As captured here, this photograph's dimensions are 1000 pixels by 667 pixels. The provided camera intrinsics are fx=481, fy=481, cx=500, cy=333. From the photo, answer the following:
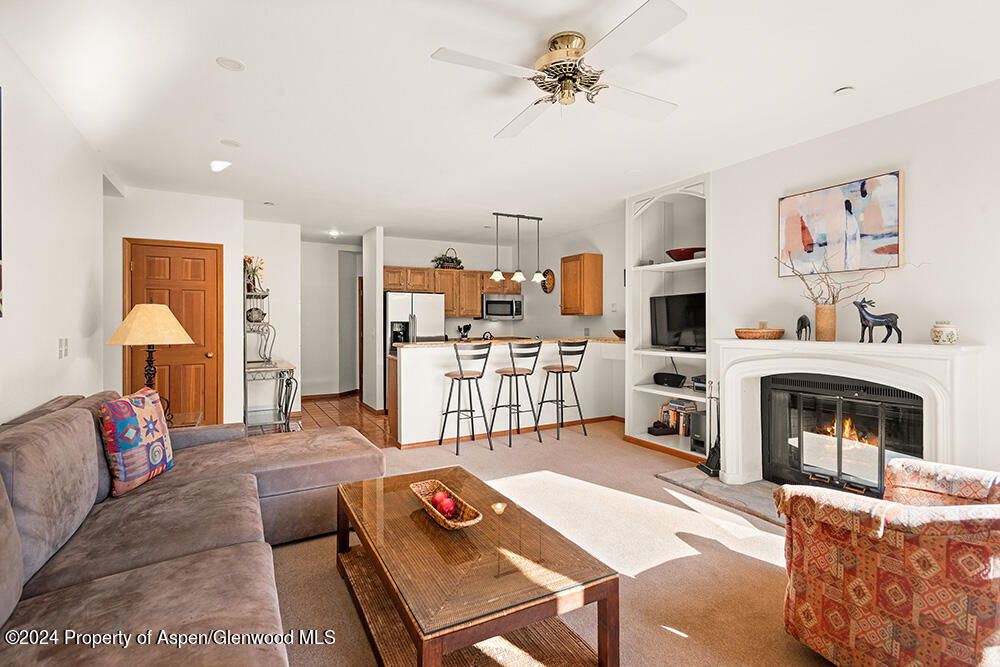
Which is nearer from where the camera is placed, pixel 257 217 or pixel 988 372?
pixel 988 372

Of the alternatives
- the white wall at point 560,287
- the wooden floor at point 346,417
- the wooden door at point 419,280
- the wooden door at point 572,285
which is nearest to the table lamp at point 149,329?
the wooden floor at point 346,417

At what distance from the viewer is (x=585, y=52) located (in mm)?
2088

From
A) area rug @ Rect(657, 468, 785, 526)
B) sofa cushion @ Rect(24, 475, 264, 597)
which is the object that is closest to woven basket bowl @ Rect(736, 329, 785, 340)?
area rug @ Rect(657, 468, 785, 526)

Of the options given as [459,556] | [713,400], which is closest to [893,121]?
[713,400]

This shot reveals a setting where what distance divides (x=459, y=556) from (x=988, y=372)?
10.1 feet

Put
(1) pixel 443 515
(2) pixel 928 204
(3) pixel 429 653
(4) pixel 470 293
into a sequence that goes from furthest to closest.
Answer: (4) pixel 470 293 → (2) pixel 928 204 → (1) pixel 443 515 → (3) pixel 429 653

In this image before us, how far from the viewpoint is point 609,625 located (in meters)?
1.63

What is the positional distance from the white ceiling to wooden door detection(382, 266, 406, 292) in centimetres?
262

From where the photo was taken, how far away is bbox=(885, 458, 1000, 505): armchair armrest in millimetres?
1812

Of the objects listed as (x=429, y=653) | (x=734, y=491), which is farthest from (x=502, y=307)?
(x=429, y=653)

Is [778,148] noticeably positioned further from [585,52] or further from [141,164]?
[141,164]

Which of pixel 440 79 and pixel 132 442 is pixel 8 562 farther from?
pixel 440 79

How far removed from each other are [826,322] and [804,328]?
194 millimetres

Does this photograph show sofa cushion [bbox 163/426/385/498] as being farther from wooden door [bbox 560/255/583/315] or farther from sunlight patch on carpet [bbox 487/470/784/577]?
wooden door [bbox 560/255/583/315]
